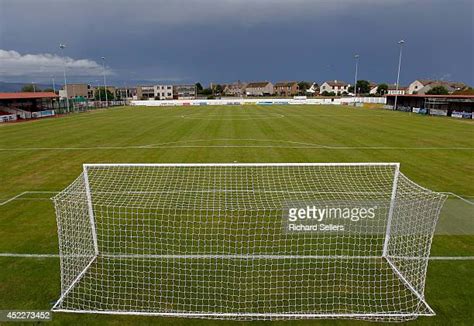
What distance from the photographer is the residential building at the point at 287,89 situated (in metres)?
189

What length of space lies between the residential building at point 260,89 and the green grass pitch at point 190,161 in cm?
16023

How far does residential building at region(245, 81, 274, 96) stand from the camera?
617 ft

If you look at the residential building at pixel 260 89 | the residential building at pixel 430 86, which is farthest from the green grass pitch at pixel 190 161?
the residential building at pixel 260 89

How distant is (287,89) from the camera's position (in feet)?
627

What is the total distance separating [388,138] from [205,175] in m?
17.2

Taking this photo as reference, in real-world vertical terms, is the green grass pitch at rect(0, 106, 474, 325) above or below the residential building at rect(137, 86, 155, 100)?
below

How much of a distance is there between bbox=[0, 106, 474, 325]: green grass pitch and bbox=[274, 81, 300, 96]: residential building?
163 meters

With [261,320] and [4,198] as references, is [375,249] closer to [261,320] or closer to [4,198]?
[261,320]

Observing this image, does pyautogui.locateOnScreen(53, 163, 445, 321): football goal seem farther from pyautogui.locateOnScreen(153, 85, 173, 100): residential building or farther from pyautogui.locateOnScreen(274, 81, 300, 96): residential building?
pyautogui.locateOnScreen(274, 81, 300, 96): residential building

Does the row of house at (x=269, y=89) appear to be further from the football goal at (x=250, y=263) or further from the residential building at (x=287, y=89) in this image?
the football goal at (x=250, y=263)

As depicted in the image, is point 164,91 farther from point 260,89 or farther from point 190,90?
point 260,89

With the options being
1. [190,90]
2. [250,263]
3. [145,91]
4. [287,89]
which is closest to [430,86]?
[287,89]

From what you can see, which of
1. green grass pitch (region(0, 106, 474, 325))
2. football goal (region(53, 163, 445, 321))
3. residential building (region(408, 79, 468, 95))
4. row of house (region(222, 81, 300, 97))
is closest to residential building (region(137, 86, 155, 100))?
row of house (region(222, 81, 300, 97))

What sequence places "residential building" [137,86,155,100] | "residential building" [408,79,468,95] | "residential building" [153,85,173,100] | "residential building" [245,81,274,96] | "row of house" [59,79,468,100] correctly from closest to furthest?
"residential building" [408,79,468,95] → "row of house" [59,79,468,100] → "residential building" [153,85,173,100] → "residential building" [137,86,155,100] → "residential building" [245,81,274,96]
